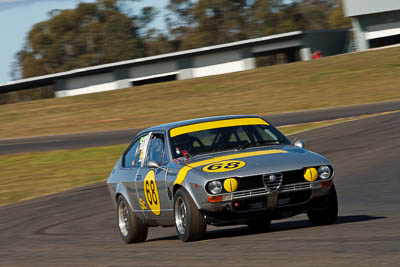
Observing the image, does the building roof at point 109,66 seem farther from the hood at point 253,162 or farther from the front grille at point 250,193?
the front grille at point 250,193

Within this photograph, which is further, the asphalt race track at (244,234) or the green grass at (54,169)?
the green grass at (54,169)

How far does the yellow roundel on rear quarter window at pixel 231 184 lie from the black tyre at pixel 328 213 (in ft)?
3.08

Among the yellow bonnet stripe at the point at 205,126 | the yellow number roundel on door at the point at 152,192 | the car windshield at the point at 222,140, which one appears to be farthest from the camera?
the yellow bonnet stripe at the point at 205,126

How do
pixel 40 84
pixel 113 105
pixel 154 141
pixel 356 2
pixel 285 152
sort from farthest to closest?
pixel 40 84, pixel 356 2, pixel 113 105, pixel 154 141, pixel 285 152

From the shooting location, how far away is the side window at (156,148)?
9422 millimetres

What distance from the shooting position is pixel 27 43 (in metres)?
116

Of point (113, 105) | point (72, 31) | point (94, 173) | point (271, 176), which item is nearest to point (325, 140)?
point (94, 173)

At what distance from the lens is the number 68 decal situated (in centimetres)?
805

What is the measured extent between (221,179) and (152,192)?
1.56 m

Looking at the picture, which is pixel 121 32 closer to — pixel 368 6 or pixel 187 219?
pixel 368 6

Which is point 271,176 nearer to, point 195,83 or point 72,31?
point 195,83

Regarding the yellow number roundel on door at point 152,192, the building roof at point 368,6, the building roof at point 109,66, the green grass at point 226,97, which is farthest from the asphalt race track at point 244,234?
the building roof at point 109,66

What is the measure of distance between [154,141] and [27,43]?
110303 mm

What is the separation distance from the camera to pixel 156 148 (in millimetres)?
9594
